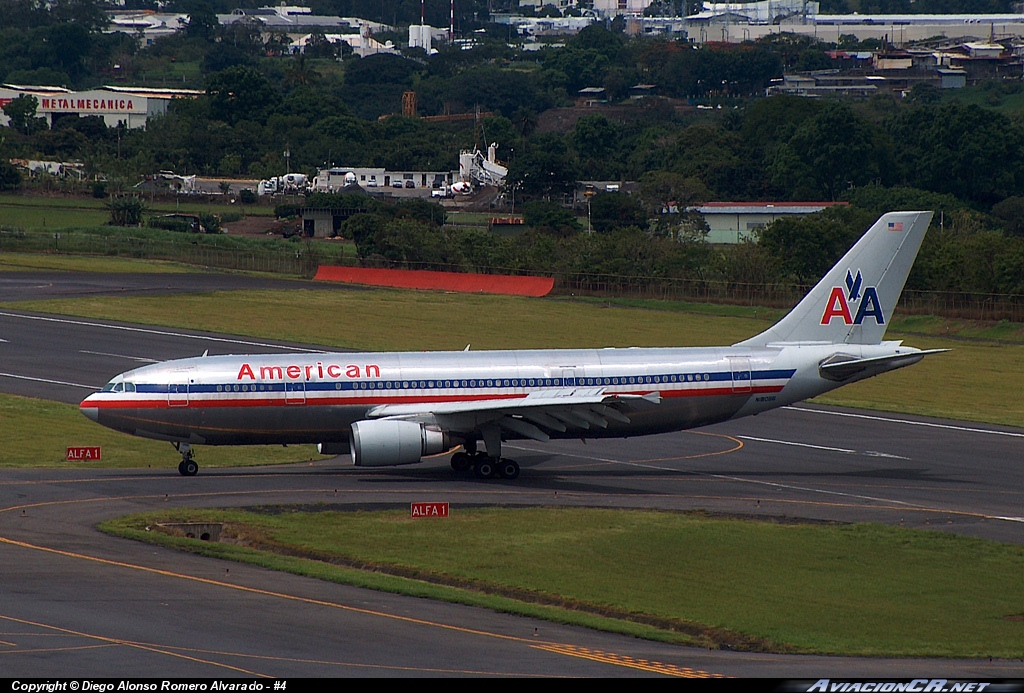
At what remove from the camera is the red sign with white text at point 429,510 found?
4406 centimetres

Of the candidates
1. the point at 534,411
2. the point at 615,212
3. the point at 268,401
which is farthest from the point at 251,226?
the point at 534,411

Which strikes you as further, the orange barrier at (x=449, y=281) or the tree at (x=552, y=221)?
the tree at (x=552, y=221)

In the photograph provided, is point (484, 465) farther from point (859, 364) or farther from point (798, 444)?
point (798, 444)

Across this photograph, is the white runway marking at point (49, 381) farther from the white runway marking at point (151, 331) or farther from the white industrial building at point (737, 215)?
the white industrial building at point (737, 215)

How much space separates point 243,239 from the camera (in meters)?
163

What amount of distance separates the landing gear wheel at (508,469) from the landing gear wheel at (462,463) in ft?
4.03

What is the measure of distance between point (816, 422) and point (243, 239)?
355 ft

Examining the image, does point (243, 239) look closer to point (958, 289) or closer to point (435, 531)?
point (958, 289)

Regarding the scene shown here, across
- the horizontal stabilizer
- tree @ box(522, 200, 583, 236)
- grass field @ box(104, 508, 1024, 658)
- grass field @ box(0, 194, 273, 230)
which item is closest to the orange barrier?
tree @ box(522, 200, 583, 236)

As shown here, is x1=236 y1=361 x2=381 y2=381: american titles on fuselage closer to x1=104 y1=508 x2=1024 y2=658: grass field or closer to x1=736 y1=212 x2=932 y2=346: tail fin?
x1=104 y1=508 x2=1024 y2=658: grass field

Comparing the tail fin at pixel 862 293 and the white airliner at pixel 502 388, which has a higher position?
the tail fin at pixel 862 293

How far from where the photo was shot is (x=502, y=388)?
5159cm

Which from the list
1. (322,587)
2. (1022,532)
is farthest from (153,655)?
(1022,532)

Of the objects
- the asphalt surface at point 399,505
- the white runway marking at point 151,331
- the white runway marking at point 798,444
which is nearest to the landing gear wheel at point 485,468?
the asphalt surface at point 399,505
